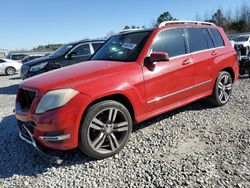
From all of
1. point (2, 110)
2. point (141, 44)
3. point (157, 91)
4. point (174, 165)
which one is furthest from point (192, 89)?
point (2, 110)

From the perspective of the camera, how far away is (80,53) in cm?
982

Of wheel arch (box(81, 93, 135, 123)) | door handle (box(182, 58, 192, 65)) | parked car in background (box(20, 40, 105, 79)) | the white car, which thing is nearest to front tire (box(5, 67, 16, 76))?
the white car

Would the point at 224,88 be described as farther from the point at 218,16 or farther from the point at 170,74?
the point at 218,16

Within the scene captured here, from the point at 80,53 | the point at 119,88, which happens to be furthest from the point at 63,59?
the point at 119,88

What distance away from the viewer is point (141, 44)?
4.59 meters

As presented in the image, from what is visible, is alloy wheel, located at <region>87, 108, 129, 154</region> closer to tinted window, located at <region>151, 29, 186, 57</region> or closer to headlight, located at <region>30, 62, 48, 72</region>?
tinted window, located at <region>151, 29, 186, 57</region>

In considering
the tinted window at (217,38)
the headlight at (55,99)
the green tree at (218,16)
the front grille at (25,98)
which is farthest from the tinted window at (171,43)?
the green tree at (218,16)

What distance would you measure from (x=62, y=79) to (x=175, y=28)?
7.83 feet

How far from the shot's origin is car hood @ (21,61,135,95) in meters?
3.75

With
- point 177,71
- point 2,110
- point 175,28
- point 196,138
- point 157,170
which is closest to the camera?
point 157,170

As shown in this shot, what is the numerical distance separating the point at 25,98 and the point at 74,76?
2.88 feet

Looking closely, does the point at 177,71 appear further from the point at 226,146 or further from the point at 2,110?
the point at 2,110

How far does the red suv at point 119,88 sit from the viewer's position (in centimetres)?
358

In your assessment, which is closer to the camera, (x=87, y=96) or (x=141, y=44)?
(x=87, y=96)
